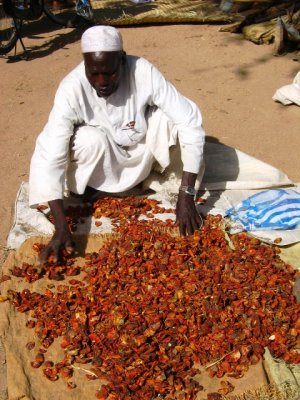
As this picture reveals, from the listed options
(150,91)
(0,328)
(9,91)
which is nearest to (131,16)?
(9,91)

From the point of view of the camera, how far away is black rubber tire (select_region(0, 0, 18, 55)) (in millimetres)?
6543

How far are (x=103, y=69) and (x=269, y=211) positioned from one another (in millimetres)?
1390

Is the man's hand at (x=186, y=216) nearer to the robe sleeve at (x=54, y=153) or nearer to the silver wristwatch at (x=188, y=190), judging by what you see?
the silver wristwatch at (x=188, y=190)

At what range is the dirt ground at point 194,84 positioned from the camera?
14.5 feet

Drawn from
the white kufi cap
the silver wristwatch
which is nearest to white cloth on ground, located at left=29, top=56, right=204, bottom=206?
the silver wristwatch

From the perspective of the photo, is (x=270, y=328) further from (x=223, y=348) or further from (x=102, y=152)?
(x=102, y=152)

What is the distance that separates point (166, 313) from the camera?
2.76 metres

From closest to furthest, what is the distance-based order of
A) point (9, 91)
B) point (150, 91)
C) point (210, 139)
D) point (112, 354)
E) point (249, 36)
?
point (112, 354) → point (150, 91) → point (210, 139) → point (9, 91) → point (249, 36)

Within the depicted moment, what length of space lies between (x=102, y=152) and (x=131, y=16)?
463 cm

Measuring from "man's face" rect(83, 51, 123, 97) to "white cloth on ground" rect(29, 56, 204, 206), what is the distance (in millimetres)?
147

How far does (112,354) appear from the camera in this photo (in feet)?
8.43

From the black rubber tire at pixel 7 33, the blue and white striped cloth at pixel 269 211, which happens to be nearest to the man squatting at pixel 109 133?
the blue and white striped cloth at pixel 269 211

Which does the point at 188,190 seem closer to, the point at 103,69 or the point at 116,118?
the point at 116,118

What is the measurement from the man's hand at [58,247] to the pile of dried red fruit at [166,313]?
0.49ft
